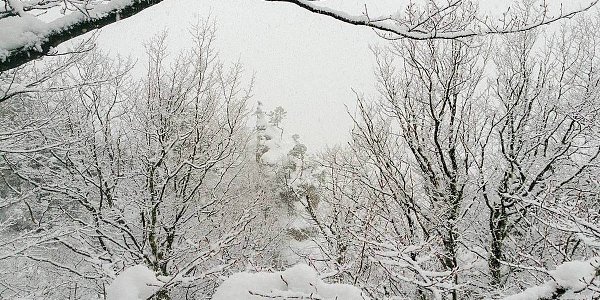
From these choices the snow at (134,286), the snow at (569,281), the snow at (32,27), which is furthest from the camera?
the snow at (134,286)

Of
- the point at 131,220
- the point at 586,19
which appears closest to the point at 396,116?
the point at 586,19

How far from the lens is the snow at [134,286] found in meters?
2.35

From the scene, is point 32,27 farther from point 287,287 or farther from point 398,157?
point 398,157

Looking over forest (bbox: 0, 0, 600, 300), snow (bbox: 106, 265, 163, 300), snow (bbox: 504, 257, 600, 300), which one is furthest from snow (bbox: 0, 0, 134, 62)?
forest (bbox: 0, 0, 600, 300)

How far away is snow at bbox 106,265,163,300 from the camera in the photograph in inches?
92.6

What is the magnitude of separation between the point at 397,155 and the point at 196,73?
5.42 meters

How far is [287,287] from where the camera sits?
2.49 m

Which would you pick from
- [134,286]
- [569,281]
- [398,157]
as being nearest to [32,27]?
[134,286]

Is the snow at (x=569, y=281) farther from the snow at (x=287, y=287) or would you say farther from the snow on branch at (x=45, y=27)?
the snow on branch at (x=45, y=27)

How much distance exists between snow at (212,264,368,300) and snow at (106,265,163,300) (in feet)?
1.34

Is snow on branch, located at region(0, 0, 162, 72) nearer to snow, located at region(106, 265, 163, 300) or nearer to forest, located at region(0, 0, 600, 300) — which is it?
snow, located at region(106, 265, 163, 300)

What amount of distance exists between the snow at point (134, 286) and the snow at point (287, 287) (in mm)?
408

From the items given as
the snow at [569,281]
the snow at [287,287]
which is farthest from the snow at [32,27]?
the snow at [569,281]

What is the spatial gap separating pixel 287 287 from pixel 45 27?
2.12m
